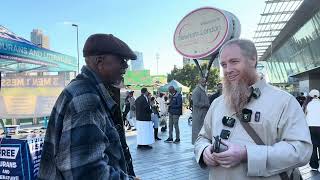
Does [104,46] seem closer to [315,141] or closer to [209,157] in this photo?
[209,157]

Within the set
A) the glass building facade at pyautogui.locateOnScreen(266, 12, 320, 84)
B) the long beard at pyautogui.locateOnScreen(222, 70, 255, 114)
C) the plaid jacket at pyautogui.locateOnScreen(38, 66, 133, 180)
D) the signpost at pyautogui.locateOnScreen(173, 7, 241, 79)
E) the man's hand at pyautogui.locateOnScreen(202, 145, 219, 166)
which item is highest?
the glass building facade at pyautogui.locateOnScreen(266, 12, 320, 84)

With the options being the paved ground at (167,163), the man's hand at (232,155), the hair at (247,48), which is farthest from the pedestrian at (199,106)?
the man's hand at (232,155)

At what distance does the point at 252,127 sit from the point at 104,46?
98cm

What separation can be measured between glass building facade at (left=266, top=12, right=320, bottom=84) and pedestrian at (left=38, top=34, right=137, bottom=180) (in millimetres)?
28407

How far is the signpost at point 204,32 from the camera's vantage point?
5.30 metres

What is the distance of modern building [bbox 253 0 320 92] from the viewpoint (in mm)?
26255

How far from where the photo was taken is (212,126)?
261 centimetres

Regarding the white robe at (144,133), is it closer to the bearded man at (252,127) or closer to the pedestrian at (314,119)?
the pedestrian at (314,119)

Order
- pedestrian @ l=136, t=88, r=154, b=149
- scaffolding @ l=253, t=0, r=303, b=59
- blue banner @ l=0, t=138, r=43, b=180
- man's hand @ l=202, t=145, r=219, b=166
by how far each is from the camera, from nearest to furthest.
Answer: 1. man's hand @ l=202, t=145, r=219, b=166
2. blue banner @ l=0, t=138, r=43, b=180
3. pedestrian @ l=136, t=88, r=154, b=149
4. scaffolding @ l=253, t=0, r=303, b=59

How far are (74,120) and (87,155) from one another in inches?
7.4

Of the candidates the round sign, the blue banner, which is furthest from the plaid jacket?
the round sign

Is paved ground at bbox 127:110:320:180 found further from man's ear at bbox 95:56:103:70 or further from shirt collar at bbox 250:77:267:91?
man's ear at bbox 95:56:103:70

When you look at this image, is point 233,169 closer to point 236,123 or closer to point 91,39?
point 236,123

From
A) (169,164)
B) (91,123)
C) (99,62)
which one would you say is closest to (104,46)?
(99,62)
